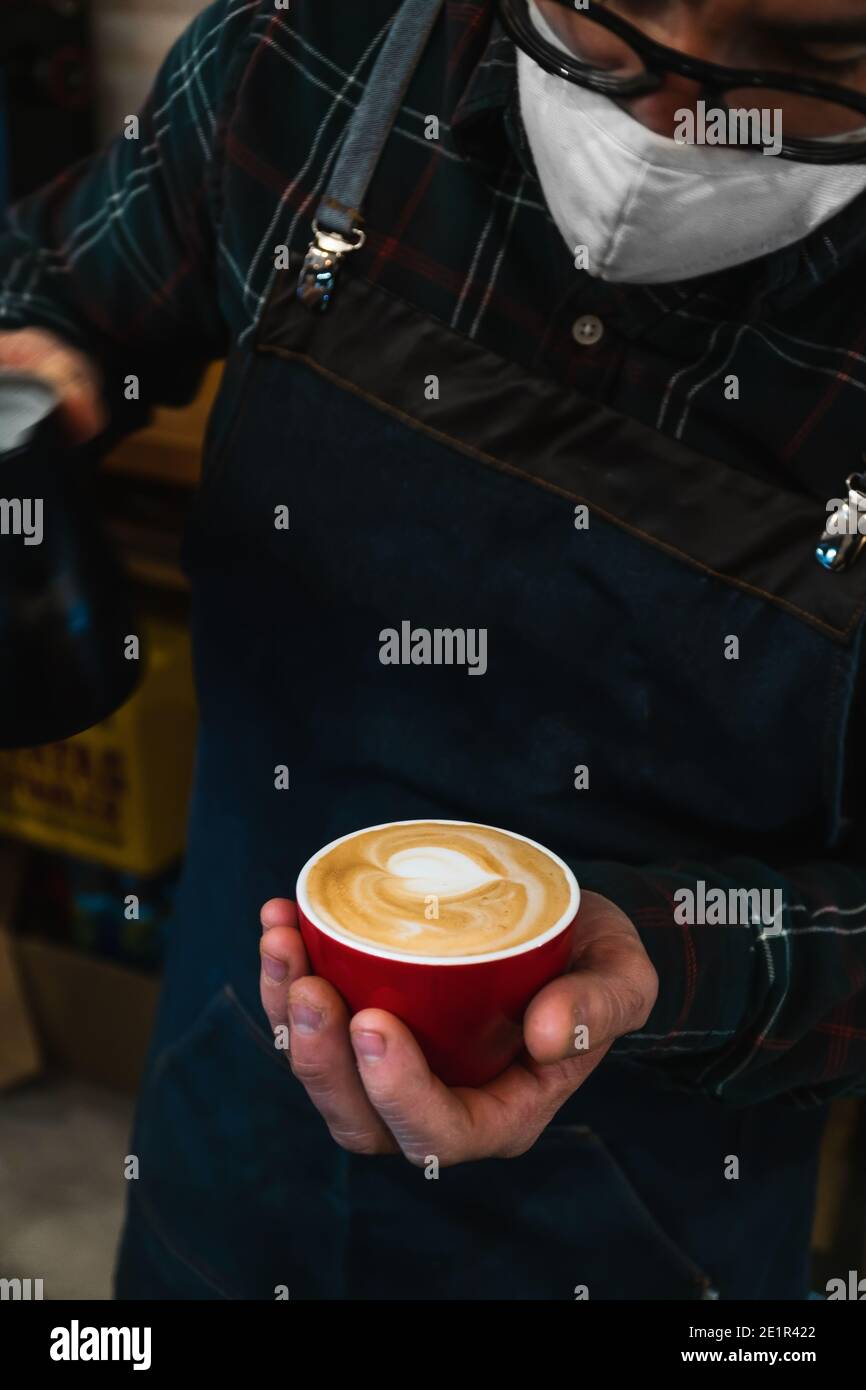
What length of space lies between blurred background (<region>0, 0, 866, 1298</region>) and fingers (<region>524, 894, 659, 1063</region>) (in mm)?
1288

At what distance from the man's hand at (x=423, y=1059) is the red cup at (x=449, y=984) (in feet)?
0.04

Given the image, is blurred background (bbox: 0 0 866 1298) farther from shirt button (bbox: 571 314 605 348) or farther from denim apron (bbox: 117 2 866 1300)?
shirt button (bbox: 571 314 605 348)

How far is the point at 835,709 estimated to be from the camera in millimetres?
1004

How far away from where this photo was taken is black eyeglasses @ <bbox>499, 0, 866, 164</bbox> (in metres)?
0.83

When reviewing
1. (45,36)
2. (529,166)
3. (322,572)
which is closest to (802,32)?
(529,166)

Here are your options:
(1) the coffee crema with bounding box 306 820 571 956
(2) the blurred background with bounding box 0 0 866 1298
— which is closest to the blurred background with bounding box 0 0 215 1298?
(2) the blurred background with bounding box 0 0 866 1298

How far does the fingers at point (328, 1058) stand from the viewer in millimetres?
796

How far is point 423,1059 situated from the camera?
80 cm

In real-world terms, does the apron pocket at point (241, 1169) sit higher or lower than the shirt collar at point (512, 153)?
lower

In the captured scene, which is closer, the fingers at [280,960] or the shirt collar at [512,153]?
the fingers at [280,960]

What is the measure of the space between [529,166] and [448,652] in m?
0.39

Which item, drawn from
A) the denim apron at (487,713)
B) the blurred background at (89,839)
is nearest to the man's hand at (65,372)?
the denim apron at (487,713)

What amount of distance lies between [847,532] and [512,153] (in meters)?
0.41

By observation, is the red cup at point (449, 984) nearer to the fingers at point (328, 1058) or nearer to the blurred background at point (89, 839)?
the fingers at point (328, 1058)
